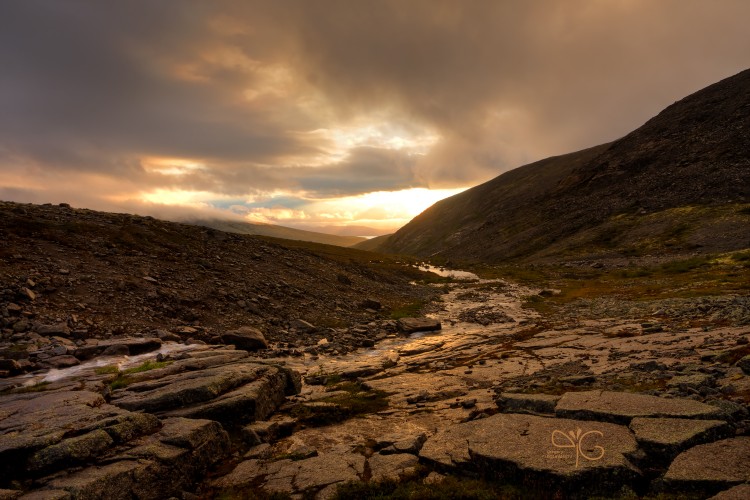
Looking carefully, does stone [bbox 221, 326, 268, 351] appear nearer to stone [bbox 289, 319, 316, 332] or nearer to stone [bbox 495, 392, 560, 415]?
stone [bbox 289, 319, 316, 332]

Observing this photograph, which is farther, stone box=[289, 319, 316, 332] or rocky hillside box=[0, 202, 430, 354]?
stone box=[289, 319, 316, 332]

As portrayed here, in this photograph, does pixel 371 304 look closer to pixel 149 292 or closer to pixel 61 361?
pixel 149 292

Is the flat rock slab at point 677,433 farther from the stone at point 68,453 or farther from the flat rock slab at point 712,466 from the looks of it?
the stone at point 68,453

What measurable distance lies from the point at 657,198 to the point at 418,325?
422 ft

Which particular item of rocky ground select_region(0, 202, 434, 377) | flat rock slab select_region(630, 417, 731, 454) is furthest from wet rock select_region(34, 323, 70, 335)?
flat rock slab select_region(630, 417, 731, 454)

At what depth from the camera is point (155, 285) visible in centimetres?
3481

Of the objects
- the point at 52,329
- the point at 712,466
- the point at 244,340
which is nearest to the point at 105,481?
the point at 712,466

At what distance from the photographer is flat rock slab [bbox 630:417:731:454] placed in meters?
9.55

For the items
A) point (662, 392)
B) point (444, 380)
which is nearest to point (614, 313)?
point (444, 380)

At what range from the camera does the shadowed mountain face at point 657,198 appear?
98.6 metres

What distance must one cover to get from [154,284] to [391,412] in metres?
27.7

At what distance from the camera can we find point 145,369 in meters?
19.4

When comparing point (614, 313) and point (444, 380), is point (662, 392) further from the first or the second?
point (614, 313)

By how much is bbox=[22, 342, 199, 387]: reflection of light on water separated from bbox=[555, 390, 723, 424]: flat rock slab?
2118 cm
